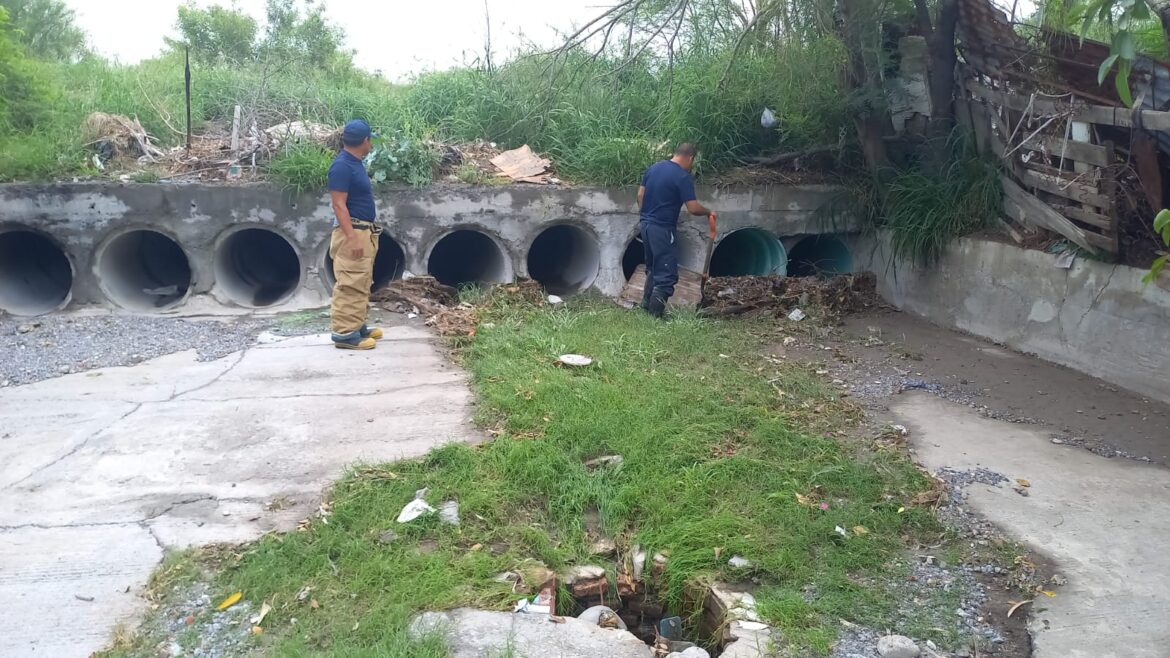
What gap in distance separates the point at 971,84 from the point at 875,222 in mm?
1658

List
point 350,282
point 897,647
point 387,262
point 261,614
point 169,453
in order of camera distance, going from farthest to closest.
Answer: point 387,262 < point 350,282 < point 169,453 < point 261,614 < point 897,647

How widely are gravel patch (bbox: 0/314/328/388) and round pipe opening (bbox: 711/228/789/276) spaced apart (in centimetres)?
491

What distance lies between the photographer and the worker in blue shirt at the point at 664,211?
24.3 feet

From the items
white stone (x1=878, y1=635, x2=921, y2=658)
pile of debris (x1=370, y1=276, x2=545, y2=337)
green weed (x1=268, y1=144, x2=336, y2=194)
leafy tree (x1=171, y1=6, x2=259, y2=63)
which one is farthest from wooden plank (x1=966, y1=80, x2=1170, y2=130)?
leafy tree (x1=171, y1=6, x2=259, y2=63)

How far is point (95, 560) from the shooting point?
3457 millimetres

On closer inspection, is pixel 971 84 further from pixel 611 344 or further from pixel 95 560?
pixel 95 560

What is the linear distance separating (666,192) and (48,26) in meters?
17.4

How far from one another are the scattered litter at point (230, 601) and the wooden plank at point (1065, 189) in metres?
6.15

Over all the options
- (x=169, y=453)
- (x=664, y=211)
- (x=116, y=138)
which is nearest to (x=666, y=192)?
(x=664, y=211)

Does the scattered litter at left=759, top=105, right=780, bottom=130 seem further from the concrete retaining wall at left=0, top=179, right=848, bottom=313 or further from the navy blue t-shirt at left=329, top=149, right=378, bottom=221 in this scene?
the navy blue t-shirt at left=329, top=149, right=378, bottom=221

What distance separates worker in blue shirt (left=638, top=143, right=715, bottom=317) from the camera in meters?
7.41

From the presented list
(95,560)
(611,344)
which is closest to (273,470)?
(95,560)

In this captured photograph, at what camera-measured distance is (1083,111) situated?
605 cm

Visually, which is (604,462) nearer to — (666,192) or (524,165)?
(666,192)
